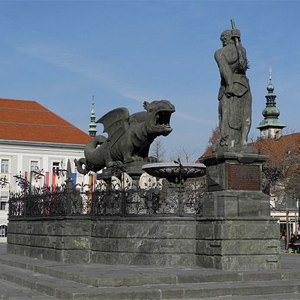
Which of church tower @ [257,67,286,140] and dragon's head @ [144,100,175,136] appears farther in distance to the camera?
church tower @ [257,67,286,140]

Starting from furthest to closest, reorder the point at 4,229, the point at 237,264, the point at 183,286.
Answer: the point at 4,229, the point at 237,264, the point at 183,286

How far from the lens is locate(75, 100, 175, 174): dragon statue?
16578 mm

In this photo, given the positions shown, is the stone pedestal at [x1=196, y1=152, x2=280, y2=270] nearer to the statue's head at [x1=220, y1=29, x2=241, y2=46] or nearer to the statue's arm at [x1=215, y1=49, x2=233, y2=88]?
the statue's arm at [x1=215, y1=49, x2=233, y2=88]

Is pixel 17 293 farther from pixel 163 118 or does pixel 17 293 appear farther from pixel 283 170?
pixel 283 170

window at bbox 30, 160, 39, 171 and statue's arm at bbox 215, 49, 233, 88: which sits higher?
window at bbox 30, 160, 39, 171

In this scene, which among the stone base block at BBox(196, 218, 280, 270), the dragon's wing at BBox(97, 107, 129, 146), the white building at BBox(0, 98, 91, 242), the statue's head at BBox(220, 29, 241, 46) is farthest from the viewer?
the white building at BBox(0, 98, 91, 242)

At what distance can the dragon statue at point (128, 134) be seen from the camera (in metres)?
16.6

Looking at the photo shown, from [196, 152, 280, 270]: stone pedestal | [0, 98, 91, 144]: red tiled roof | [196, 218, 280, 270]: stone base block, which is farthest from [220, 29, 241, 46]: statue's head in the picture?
[0, 98, 91, 144]: red tiled roof

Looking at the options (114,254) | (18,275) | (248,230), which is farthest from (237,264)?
(18,275)

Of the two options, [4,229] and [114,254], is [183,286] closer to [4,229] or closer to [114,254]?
[114,254]

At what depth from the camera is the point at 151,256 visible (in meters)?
14.0

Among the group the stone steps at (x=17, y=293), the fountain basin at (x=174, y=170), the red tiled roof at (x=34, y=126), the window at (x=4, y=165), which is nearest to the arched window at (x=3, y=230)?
the window at (x=4, y=165)

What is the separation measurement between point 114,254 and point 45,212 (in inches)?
150

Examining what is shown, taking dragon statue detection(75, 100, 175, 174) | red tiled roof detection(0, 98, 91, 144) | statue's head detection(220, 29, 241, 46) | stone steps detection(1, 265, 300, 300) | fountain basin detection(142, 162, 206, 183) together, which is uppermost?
red tiled roof detection(0, 98, 91, 144)
